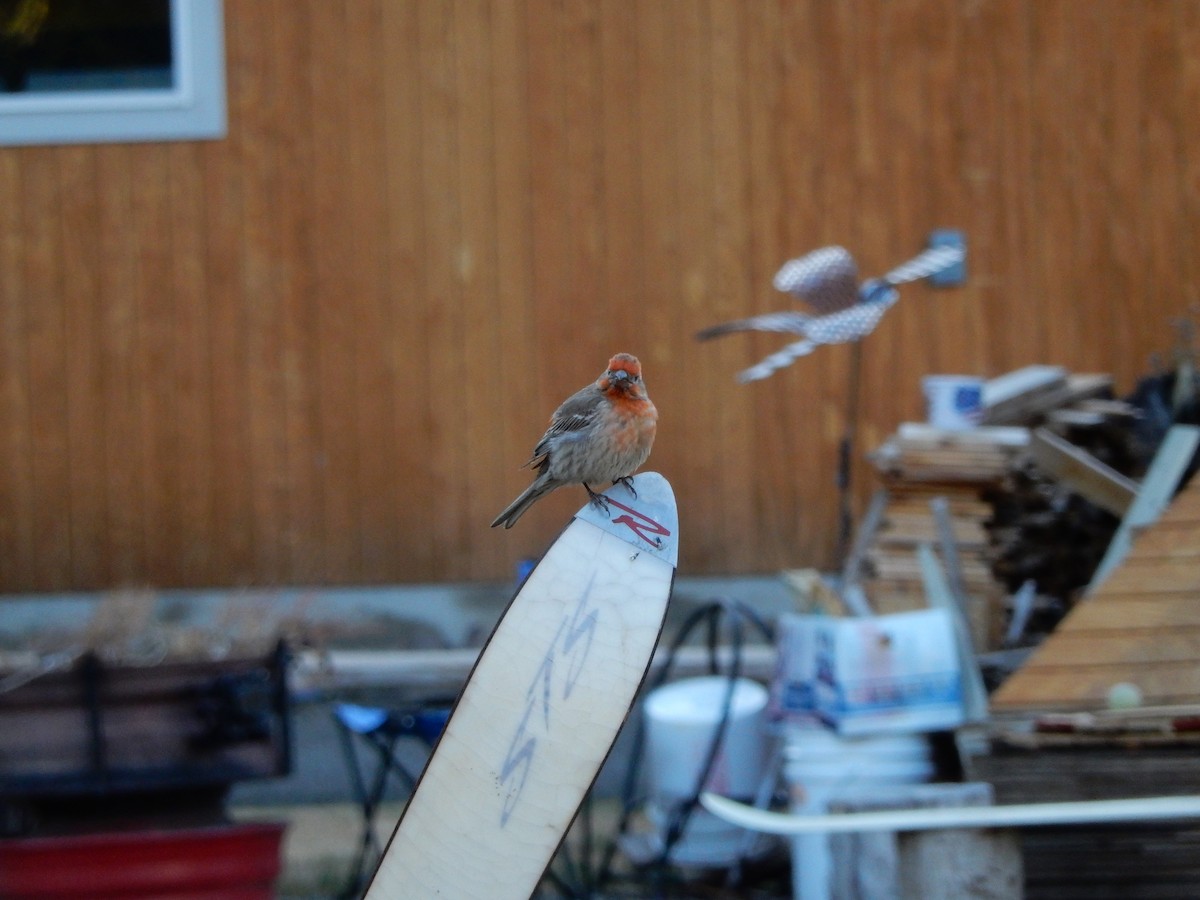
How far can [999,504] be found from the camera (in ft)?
19.7

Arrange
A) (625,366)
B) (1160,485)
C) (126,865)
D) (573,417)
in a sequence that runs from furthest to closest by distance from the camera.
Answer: (1160,485), (126,865), (573,417), (625,366)

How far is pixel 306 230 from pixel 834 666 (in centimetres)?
328

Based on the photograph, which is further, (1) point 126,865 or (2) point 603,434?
(1) point 126,865

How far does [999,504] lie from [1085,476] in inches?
26.5

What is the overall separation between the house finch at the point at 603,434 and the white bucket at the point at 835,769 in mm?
1893

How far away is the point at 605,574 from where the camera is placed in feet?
6.95

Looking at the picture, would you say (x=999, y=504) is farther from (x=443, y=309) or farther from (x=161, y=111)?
(x=161, y=111)

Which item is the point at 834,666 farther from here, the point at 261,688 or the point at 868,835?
the point at 261,688

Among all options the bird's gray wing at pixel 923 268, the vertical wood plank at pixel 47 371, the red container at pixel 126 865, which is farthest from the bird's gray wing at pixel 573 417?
the vertical wood plank at pixel 47 371

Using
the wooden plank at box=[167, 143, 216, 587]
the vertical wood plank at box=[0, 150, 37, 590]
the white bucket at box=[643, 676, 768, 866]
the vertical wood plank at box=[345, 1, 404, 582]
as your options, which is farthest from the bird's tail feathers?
the vertical wood plank at box=[0, 150, 37, 590]

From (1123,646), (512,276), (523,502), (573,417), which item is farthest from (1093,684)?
(512,276)

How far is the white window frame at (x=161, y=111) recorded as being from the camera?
6.56m

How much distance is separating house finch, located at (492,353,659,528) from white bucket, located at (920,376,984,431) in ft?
9.42

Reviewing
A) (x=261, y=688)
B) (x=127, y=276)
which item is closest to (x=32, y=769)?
(x=261, y=688)
